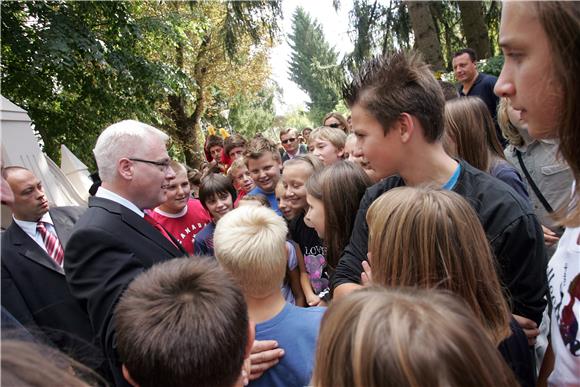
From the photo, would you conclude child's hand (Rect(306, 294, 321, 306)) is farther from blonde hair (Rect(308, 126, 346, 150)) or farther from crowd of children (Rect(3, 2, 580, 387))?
blonde hair (Rect(308, 126, 346, 150))

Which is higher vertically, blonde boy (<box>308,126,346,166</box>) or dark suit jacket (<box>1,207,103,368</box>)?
blonde boy (<box>308,126,346,166</box>)

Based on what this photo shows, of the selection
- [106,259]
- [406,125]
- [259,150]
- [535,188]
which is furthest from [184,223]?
[535,188]

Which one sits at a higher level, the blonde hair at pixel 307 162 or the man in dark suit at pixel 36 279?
the blonde hair at pixel 307 162

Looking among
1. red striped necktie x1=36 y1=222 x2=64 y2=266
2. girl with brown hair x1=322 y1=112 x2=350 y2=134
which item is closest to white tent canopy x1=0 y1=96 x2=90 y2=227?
red striped necktie x1=36 y1=222 x2=64 y2=266

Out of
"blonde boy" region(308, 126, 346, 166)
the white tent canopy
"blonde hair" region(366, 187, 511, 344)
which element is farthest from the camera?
the white tent canopy

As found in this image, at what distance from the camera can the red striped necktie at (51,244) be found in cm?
310

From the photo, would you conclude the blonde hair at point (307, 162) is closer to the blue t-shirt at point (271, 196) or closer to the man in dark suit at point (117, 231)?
the blue t-shirt at point (271, 196)

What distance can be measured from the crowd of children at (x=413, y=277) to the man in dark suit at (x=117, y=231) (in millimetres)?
462

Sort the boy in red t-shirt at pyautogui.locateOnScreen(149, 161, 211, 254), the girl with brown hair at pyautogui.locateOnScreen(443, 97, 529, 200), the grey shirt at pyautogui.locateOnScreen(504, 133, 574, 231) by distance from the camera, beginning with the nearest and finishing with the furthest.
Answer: the girl with brown hair at pyautogui.locateOnScreen(443, 97, 529, 200), the grey shirt at pyautogui.locateOnScreen(504, 133, 574, 231), the boy in red t-shirt at pyautogui.locateOnScreen(149, 161, 211, 254)

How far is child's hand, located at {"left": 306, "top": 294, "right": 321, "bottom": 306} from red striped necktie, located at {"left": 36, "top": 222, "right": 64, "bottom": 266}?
1.71m

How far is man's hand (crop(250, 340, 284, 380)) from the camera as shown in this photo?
1612 millimetres

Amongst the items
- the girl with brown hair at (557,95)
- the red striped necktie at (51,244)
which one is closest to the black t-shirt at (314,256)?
the red striped necktie at (51,244)

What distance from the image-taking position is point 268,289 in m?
1.82

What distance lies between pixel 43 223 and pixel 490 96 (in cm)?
479
